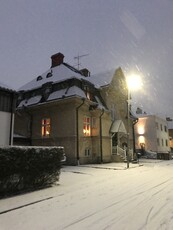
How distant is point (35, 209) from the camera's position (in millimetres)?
6727

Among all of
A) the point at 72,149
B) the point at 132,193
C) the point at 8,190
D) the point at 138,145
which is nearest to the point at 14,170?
the point at 8,190

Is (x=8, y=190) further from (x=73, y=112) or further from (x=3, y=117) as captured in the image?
(x=73, y=112)

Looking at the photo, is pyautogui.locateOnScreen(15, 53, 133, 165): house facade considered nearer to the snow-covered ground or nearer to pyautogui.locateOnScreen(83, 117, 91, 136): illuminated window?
pyautogui.locateOnScreen(83, 117, 91, 136): illuminated window

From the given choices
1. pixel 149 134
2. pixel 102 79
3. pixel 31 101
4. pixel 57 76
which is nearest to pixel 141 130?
pixel 149 134

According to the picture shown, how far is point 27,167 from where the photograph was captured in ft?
30.1

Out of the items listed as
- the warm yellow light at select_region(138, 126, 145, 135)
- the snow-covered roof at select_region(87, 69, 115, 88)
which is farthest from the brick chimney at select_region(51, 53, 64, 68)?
the warm yellow light at select_region(138, 126, 145, 135)

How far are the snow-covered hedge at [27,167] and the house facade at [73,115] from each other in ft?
37.7

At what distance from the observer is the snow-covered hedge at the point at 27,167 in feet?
27.0

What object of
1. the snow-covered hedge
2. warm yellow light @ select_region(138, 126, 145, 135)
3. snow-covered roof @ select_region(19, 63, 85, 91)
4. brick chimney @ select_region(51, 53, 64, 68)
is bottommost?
the snow-covered hedge

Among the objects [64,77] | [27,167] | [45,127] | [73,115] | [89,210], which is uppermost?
[64,77]

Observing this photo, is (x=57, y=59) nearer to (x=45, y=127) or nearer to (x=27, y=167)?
(x=45, y=127)

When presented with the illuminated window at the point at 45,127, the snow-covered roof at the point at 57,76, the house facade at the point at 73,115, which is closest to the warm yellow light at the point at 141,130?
the house facade at the point at 73,115

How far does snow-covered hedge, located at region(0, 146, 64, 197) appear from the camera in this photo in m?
8.24

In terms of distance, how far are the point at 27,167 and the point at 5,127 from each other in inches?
297
